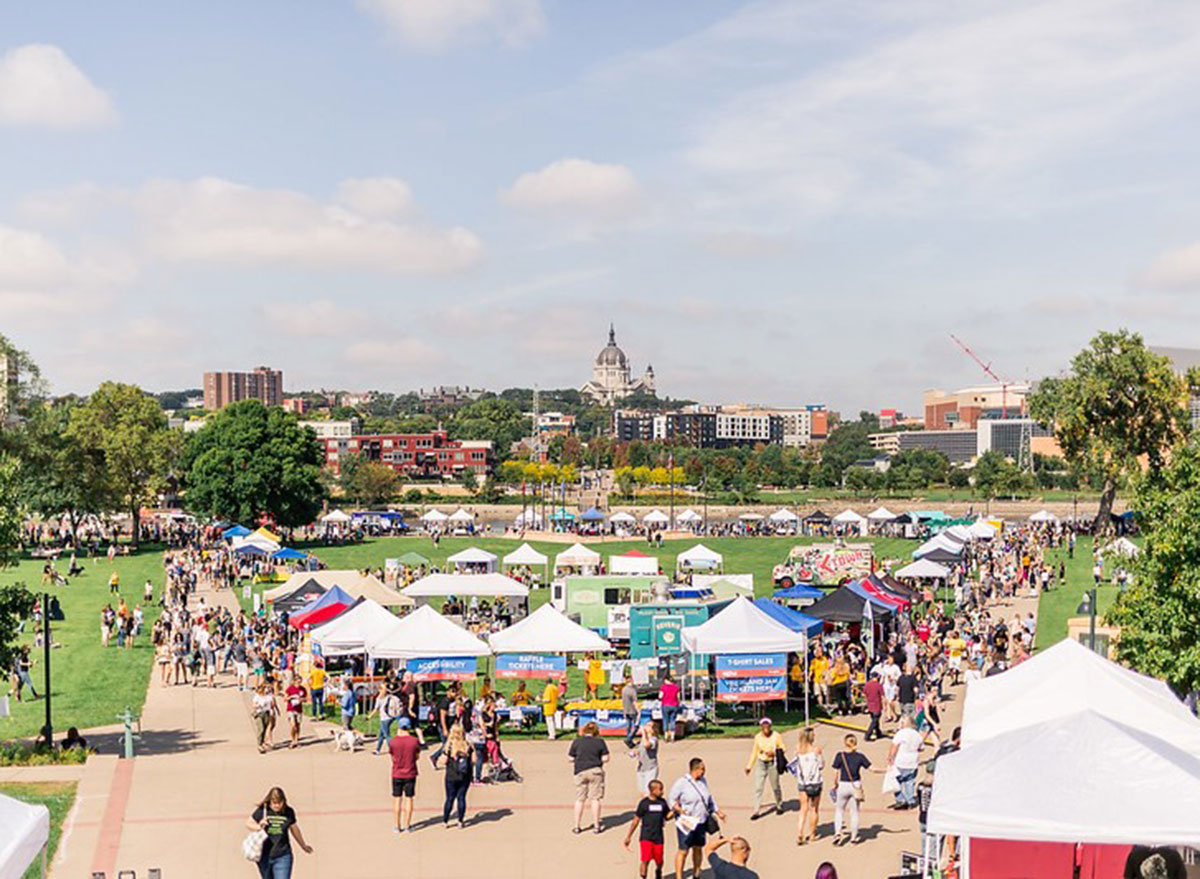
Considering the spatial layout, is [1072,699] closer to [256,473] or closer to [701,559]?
[701,559]

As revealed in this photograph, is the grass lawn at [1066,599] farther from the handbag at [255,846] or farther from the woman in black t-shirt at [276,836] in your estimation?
the handbag at [255,846]

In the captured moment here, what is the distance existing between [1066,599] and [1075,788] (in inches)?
1575

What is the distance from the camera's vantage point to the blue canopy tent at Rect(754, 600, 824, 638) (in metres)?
27.3

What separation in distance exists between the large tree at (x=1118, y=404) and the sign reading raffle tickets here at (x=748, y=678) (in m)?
57.4

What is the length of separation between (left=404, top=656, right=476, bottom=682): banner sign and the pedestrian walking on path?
7.62m

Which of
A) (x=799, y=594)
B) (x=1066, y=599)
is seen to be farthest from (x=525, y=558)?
(x=1066, y=599)

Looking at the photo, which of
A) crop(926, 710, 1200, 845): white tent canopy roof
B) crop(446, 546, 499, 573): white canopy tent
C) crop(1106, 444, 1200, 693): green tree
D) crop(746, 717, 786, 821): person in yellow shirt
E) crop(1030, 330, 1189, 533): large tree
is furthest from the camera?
crop(1030, 330, 1189, 533): large tree

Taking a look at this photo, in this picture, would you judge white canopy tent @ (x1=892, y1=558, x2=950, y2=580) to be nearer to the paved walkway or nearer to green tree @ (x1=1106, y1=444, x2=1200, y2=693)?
green tree @ (x1=1106, y1=444, x2=1200, y2=693)

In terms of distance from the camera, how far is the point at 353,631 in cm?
2752

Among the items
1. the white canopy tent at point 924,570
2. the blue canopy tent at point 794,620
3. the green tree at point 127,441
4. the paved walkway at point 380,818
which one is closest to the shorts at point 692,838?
the paved walkway at point 380,818

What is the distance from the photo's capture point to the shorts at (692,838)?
14422 mm

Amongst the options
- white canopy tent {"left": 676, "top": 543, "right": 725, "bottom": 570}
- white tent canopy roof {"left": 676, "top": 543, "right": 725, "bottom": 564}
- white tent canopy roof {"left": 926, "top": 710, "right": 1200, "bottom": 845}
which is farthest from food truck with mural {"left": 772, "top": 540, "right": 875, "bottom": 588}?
white tent canopy roof {"left": 926, "top": 710, "right": 1200, "bottom": 845}

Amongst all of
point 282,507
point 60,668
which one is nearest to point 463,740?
point 60,668

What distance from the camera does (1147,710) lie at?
13.6 metres
